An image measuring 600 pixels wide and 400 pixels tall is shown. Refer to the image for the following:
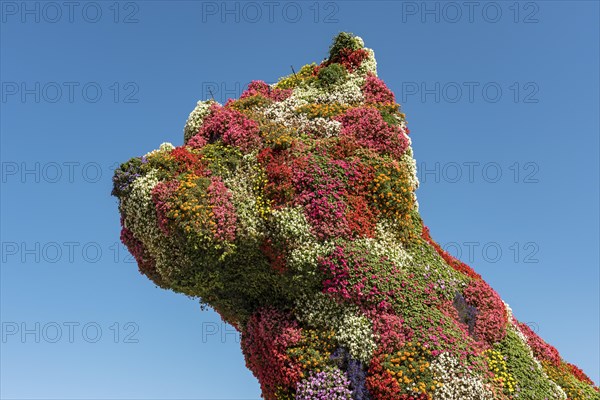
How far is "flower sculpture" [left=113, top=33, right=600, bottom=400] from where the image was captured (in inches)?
571

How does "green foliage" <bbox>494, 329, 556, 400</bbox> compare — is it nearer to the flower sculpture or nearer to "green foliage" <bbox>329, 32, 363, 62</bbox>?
the flower sculpture

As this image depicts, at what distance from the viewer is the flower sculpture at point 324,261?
1452 centimetres

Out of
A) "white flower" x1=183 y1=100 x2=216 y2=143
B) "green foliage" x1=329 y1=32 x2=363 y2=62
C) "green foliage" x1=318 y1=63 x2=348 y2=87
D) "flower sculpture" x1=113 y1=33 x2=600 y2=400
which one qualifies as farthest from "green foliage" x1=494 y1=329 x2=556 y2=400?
"white flower" x1=183 y1=100 x2=216 y2=143

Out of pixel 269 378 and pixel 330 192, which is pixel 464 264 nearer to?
pixel 330 192

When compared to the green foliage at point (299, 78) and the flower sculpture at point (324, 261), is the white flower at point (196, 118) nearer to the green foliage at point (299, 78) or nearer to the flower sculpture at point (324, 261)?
the flower sculpture at point (324, 261)

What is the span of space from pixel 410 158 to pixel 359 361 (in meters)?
5.62

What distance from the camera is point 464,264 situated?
17625 millimetres

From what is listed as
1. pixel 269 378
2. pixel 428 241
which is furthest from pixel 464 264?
pixel 269 378

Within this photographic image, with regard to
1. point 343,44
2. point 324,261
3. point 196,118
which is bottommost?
point 324,261

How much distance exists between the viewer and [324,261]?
1483 centimetres

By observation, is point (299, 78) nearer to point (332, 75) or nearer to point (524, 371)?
point (332, 75)

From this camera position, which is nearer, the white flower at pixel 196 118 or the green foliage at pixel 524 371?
the green foliage at pixel 524 371

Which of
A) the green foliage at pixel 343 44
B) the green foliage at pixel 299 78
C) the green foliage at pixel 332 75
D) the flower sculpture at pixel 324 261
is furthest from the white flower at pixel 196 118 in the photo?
the green foliage at pixel 343 44

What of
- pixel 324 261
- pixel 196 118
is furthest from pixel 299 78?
pixel 324 261
